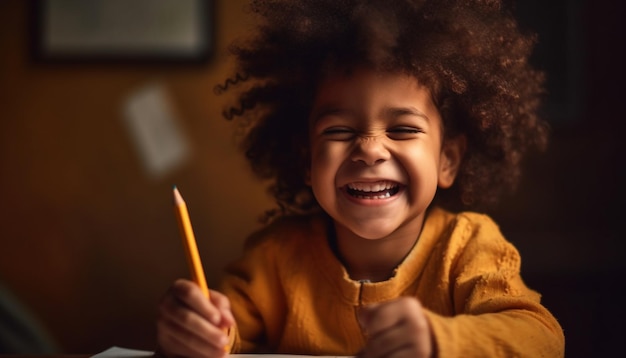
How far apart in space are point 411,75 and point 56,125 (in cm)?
189

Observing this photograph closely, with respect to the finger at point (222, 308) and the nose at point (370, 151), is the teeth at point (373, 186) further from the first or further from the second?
the finger at point (222, 308)

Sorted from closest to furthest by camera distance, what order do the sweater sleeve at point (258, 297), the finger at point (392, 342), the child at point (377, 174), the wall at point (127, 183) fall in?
the finger at point (392, 342), the child at point (377, 174), the sweater sleeve at point (258, 297), the wall at point (127, 183)

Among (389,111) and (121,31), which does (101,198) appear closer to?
(121,31)

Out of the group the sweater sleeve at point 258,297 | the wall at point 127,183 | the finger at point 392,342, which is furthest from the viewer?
the wall at point 127,183

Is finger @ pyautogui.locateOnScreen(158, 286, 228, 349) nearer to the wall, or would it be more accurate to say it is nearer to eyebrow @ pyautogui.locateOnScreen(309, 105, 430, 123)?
eyebrow @ pyautogui.locateOnScreen(309, 105, 430, 123)

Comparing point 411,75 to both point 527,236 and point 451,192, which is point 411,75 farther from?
point 527,236

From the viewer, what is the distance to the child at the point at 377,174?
73 cm

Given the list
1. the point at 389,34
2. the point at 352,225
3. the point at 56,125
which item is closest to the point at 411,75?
the point at 389,34

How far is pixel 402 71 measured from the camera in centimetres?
78

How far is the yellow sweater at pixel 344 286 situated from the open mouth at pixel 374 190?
97 millimetres

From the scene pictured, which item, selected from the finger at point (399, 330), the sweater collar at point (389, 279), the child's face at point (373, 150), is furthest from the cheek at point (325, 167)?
the finger at point (399, 330)

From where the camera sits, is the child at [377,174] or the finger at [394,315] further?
the child at [377,174]

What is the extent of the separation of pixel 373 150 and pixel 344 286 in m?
0.17

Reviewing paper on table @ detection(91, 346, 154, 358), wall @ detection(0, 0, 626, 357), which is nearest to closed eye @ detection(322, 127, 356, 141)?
paper on table @ detection(91, 346, 154, 358)
